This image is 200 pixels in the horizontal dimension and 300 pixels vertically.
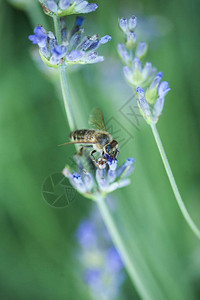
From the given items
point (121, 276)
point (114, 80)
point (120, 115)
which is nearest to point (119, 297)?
point (121, 276)

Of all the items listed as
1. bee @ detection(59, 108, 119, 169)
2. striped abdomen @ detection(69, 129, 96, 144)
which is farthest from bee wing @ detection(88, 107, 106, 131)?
striped abdomen @ detection(69, 129, 96, 144)

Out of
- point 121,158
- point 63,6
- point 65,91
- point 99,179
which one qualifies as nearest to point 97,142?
point 99,179

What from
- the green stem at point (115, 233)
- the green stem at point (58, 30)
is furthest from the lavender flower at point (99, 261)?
the green stem at point (58, 30)

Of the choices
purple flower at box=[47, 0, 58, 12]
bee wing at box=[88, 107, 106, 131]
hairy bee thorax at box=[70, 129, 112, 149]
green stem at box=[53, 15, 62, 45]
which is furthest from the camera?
bee wing at box=[88, 107, 106, 131]

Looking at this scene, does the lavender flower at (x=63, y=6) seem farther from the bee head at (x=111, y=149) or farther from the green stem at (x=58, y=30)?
the bee head at (x=111, y=149)

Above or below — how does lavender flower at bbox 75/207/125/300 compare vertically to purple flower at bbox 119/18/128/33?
below

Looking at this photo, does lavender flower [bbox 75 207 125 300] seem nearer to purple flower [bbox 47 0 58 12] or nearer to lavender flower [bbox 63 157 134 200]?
lavender flower [bbox 63 157 134 200]

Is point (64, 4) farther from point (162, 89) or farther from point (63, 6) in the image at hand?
point (162, 89)

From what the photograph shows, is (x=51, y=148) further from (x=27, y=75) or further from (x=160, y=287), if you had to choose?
(x=160, y=287)
